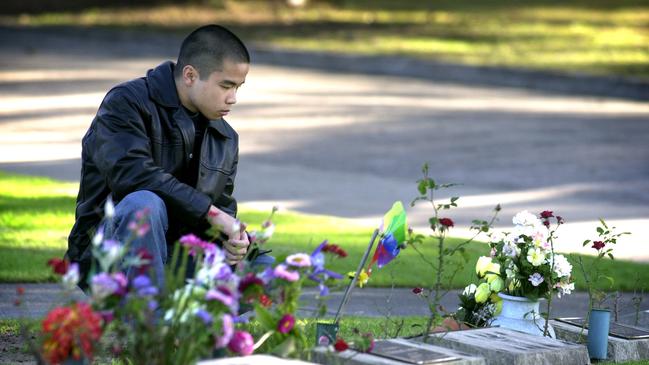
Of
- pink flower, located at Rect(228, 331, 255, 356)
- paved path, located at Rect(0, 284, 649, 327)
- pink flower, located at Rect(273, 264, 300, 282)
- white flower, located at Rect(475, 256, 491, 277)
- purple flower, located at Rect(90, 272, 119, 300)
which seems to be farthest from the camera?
paved path, located at Rect(0, 284, 649, 327)

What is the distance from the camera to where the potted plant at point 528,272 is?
4.95 m

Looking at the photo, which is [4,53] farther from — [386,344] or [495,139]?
[386,344]

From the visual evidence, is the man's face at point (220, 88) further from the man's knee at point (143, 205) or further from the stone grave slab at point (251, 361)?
the stone grave slab at point (251, 361)

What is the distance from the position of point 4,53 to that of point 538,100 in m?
9.03

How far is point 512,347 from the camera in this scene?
14.6ft

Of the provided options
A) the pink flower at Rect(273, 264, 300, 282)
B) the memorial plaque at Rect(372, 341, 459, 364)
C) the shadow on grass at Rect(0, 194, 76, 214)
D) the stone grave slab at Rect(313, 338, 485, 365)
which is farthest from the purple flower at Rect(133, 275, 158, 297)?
the shadow on grass at Rect(0, 194, 76, 214)

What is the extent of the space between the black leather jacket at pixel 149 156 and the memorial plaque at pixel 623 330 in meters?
1.60

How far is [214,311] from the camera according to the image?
3.44 m

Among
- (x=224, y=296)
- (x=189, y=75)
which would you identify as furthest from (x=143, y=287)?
(x=189, y=75)

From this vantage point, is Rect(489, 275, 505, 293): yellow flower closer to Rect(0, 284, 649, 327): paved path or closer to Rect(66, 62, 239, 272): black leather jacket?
Rect(0, 284, 649, 327): paved path

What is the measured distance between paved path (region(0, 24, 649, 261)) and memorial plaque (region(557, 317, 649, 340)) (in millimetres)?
2683

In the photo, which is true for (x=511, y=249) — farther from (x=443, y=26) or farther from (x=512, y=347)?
(x=443, y=26)

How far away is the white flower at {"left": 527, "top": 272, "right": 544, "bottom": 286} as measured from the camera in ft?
16.1

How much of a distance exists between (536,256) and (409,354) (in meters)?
1.05
